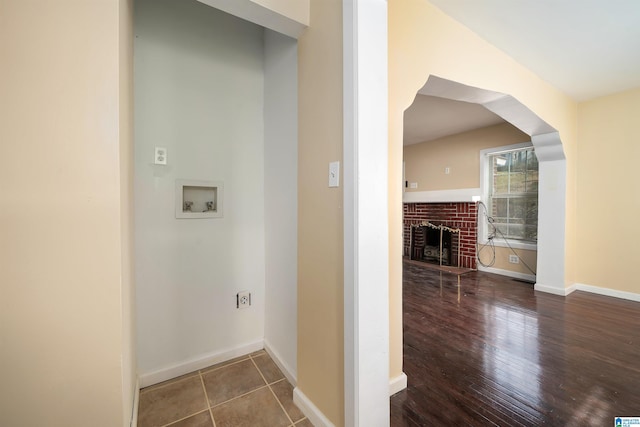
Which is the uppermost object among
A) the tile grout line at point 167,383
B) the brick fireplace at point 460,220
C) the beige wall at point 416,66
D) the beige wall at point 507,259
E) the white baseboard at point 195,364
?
the beige wall at point 416,66

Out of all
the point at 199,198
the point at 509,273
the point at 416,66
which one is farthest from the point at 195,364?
the point at 509,273

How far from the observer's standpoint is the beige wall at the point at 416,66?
1414 millimetres

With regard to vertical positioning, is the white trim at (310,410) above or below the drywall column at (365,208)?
below

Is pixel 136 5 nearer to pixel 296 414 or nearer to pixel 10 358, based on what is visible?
pixel 10 358

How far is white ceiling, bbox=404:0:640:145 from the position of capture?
5.32 feet

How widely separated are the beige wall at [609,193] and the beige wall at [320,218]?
3.94m

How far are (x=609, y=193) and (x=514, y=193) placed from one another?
1030 mm

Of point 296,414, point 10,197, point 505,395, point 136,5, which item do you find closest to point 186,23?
point 136,5

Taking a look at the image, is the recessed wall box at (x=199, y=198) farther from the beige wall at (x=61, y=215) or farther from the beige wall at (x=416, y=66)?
the beige wall at (x=416, y=66)

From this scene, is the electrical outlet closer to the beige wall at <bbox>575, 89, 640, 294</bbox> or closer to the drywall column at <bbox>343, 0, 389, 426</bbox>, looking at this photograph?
A: the drywall column at <bbox>343, 0, 389, 426</bbox>

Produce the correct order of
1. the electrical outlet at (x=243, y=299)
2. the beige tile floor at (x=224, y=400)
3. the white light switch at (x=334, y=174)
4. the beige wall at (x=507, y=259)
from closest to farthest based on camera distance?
the white light switch at (x=334, y=174), the beige tile floor at (x=224, y=400), the electrical outlet at (x=243, y=299), the beige wall at (x=507, y=259)

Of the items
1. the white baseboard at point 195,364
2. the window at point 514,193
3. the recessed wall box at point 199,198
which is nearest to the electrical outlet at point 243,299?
the white baseboard at point 195,364

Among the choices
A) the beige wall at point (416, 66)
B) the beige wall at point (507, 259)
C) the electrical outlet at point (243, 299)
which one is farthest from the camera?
the beige wall at point (507, 259)

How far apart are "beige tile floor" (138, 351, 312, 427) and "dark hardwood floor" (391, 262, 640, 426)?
0.65 metres
